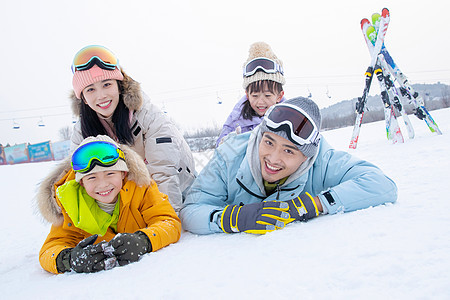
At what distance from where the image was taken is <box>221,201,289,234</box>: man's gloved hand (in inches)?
67.8

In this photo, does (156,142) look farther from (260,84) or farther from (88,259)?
(260,84)

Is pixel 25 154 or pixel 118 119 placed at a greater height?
pixel 118 119

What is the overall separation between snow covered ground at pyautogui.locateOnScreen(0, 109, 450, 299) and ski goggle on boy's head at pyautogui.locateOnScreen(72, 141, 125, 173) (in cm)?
70

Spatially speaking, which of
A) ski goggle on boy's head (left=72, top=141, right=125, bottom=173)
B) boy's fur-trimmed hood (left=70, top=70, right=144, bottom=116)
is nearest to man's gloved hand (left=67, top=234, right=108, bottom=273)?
ski goggle on boy's head (left=72, top=141, right=125, bottom=173)

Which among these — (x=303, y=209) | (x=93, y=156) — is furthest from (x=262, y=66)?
(x=93, y=156)

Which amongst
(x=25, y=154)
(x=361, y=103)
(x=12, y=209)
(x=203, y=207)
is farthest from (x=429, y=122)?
(x=25, y=154)

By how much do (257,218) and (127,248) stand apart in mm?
778

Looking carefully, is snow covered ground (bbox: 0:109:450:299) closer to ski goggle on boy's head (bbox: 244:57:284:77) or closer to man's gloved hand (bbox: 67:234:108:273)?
man's gloved hand (bbox: 67:234:108:273)

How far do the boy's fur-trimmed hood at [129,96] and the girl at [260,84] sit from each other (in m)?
1.06

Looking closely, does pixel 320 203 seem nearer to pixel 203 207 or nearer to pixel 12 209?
pixel 203 207

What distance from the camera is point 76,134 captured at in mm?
2881

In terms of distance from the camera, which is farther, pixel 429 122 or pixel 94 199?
pixel 429 122

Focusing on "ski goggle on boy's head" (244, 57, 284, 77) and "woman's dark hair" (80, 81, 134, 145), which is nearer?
"woman's dark hair" (80, 81, 134, 145)

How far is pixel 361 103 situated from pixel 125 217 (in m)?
6.83
